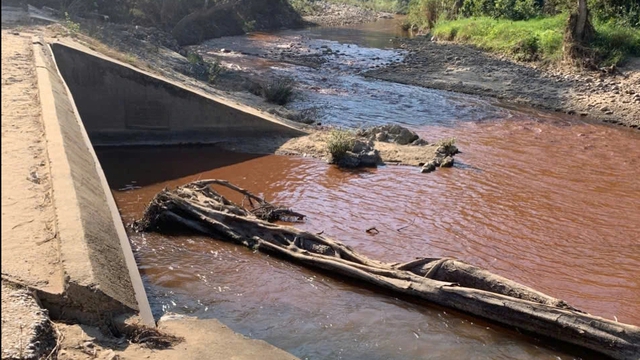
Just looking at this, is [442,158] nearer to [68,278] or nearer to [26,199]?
[26,199]

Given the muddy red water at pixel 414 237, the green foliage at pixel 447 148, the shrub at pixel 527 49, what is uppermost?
the shrub at pixel 527 49

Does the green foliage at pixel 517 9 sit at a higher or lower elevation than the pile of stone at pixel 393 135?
higher

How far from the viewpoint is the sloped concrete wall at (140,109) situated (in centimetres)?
1338

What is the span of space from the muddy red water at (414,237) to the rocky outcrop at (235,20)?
20.7 meters

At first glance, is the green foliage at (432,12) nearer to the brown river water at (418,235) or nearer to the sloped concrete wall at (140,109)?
the brown river water at (418,235)

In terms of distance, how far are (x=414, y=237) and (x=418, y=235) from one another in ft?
0.39

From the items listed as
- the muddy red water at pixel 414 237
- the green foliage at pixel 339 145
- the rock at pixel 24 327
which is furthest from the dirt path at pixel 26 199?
the green foliage at pixel 339 145

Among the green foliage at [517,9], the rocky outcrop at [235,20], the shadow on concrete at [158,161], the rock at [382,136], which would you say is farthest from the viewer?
the rocky outcrop at [235,20]

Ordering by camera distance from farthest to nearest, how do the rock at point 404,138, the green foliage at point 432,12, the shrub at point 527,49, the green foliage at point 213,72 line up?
the green foliage at point 432,12
the shrub at point 527,49
the green foliage at point 213,72
the rock at point 404,138

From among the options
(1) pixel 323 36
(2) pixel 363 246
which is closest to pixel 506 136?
(2) pixel 363 246

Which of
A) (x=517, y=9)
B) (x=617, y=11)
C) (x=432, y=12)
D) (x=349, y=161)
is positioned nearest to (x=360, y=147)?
(x=349, y=161)

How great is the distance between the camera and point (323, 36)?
3831 cm

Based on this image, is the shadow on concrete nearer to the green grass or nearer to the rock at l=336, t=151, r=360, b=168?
the rock at l=336, t=151, r=360, b=168

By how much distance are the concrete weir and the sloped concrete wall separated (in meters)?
0.02
